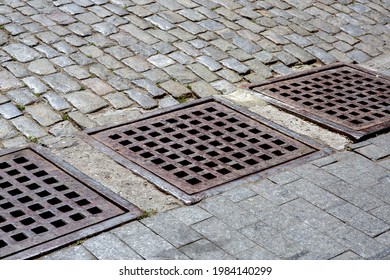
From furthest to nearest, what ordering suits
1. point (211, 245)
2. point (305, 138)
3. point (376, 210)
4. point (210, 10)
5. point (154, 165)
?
1. point (210, 10)
2. point (305, 138)
3. point (154, 165)
4. point (376, 210)
5. point (211, 245)

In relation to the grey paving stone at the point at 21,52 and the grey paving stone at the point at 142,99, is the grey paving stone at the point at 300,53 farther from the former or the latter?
the grey paving stone at the point at 21,52

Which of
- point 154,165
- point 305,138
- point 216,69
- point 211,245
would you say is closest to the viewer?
point 211,245

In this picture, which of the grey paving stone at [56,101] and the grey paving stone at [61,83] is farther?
the grey paving stone at [61,83]

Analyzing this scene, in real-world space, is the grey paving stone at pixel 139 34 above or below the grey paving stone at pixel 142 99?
above

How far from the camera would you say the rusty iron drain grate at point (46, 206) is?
159 inches

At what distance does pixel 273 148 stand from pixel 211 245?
125 cm

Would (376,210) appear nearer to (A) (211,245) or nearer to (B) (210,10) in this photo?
(A) (211,245)

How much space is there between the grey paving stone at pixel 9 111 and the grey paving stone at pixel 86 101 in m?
0.38

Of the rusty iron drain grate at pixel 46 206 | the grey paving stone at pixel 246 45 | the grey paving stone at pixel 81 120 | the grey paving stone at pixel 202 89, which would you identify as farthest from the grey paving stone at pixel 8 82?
the grey paving stone at pixel 246 45

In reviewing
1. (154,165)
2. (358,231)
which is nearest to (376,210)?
(358,231)

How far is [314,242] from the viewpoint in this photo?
4074mm

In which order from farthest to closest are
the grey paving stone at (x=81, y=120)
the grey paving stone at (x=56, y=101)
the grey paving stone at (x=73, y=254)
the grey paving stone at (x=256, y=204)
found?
the grey paving stone at (x=56, y=101) → the grey paving stone at (x=81, y=120) → the grey paving stone at (x=256, y=204) → the grey paving stone at (x=73, y=254)

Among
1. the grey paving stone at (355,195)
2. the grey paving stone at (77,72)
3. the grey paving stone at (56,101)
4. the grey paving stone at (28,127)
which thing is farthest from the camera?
the grey paving stone at (77,72)

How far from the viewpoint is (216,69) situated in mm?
6191
